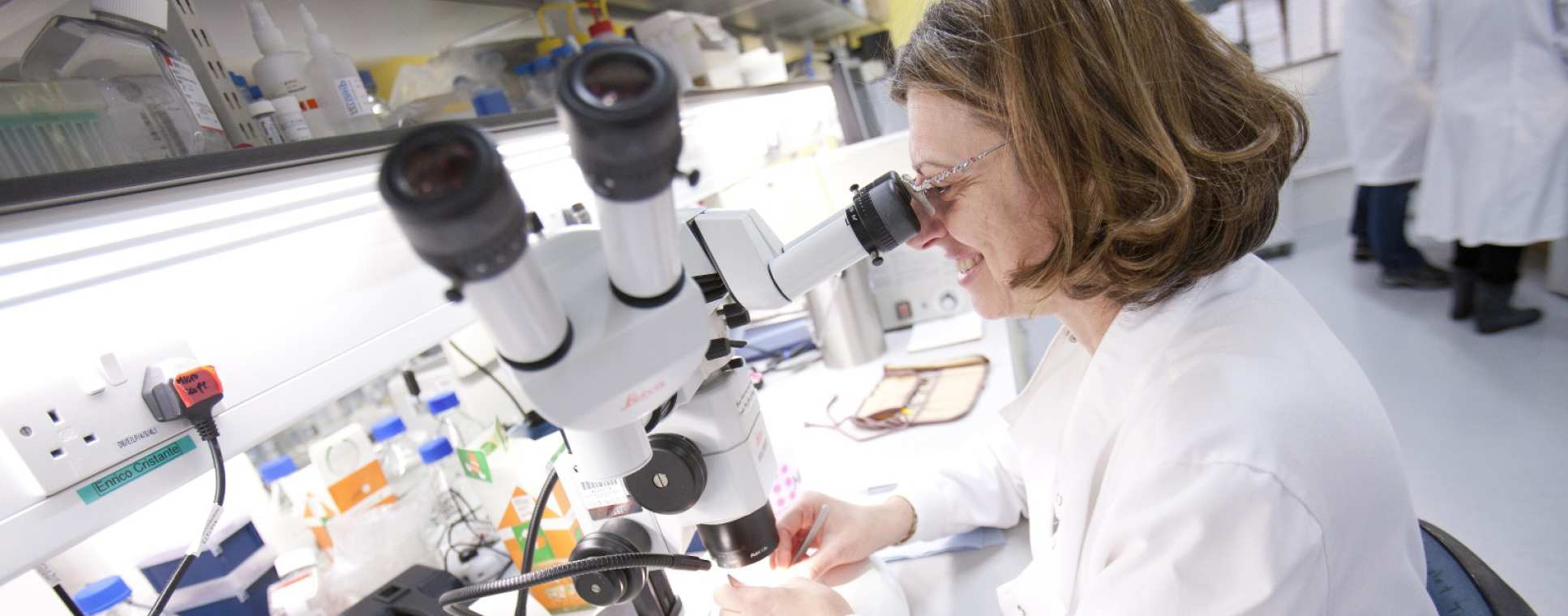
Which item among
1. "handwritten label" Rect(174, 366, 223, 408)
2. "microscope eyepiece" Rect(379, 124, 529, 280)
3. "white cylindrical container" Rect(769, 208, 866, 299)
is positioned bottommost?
→ "white cylindrical container" Rect(769, 208, 866, 299)

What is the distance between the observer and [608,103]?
0.33 meters

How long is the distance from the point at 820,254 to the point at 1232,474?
1.53ft

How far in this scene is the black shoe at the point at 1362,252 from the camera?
13.5ft

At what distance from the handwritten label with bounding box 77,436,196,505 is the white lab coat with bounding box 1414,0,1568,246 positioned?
423 cm

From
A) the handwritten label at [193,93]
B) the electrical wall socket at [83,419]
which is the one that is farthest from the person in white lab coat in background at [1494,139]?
the electrical wall socket at [83,419]

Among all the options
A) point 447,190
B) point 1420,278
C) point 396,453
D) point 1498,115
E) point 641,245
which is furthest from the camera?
point 1420,278

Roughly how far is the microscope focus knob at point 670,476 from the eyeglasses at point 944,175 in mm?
442

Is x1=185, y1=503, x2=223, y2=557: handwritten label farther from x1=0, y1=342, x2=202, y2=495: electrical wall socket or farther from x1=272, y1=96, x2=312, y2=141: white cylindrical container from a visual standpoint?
x1=272, y1=96, x2=312, y2=141: white cylindrical container

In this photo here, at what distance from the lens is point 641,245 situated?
16.3 inches

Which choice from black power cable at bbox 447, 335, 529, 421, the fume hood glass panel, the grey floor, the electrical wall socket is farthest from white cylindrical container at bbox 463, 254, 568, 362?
the grey floor

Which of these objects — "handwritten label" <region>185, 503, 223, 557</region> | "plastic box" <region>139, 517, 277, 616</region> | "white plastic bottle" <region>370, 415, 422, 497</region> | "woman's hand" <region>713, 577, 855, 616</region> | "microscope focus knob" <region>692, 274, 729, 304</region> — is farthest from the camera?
"white plastic bottle" <region>370, 415, 422, 497</region>

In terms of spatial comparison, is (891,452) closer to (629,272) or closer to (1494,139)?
(629,272)

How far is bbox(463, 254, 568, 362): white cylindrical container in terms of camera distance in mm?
360

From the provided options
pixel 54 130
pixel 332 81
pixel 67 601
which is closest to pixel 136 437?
pixel 54 130
